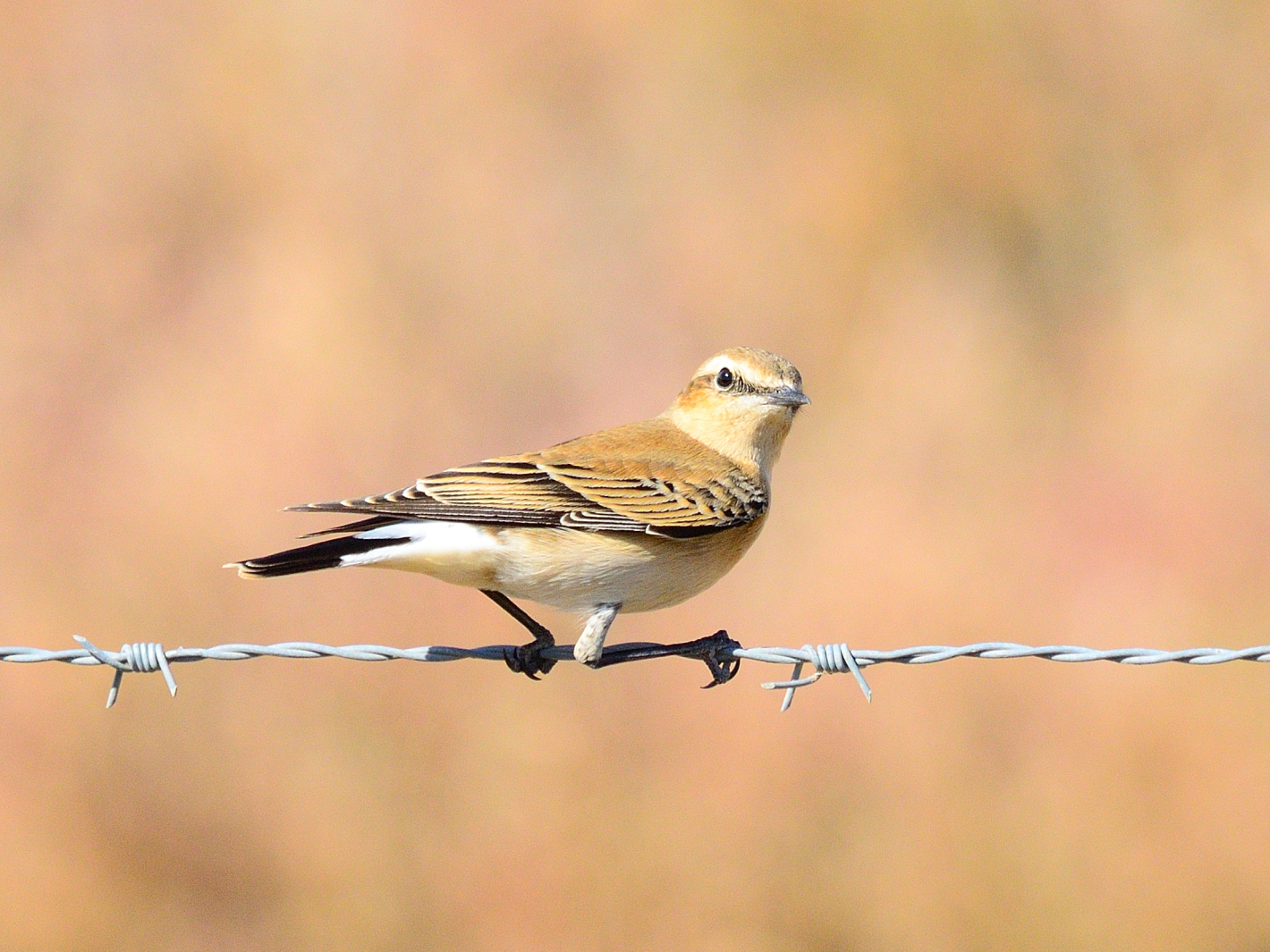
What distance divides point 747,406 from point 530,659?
185 cm

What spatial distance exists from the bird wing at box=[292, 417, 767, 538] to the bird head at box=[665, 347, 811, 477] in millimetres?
379

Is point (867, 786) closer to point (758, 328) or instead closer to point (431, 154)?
point (758, 328)

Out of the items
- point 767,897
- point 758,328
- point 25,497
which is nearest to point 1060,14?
point 758,328

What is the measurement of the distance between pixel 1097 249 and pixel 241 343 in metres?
9.32

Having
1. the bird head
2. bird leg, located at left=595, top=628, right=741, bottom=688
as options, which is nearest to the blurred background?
the bird head

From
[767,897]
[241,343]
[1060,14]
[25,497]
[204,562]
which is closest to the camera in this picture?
[767,897]

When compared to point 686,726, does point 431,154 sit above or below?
above

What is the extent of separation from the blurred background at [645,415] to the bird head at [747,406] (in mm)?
4006

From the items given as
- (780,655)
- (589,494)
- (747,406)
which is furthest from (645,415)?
(780,655)

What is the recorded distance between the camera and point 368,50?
1622cm

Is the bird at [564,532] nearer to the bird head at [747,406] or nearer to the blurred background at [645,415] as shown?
the bird head at [747,406]

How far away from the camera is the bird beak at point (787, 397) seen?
A: 693 centimetres

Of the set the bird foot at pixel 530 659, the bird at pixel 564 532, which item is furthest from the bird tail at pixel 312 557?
the bird foot at pixel 530 659

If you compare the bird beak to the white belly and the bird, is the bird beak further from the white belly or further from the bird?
the white belly
